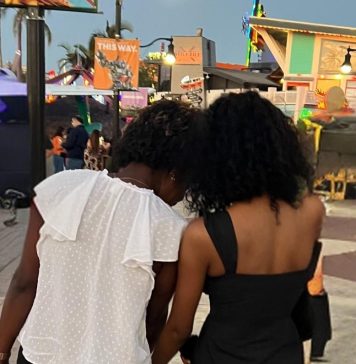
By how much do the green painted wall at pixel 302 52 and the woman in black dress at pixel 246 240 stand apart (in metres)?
15.5

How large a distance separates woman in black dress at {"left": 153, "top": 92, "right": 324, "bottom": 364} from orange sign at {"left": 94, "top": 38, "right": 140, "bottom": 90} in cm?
1136

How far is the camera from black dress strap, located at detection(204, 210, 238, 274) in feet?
5.16

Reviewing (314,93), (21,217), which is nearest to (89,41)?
(314,93)

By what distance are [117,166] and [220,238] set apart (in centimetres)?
43

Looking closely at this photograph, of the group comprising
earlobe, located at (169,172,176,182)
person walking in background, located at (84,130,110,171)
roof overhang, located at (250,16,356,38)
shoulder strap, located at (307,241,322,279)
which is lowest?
person walking in background, located at (84,130,110,171)

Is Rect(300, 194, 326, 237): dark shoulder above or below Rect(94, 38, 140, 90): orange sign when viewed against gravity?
below

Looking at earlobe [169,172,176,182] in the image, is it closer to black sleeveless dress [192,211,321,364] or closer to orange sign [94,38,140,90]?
black sleeveless dress [192,211,321,364]

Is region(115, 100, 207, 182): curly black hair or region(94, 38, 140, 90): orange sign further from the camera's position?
region(94, 38, 140, 90): orange sign

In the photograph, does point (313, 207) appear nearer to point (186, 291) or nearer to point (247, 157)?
point (247, 157)

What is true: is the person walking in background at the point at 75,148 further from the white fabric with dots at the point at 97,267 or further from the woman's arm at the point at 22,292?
the white fabric with dots at the point at 97,267

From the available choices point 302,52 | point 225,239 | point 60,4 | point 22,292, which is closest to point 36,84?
point 60,4

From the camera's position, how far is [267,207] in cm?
164

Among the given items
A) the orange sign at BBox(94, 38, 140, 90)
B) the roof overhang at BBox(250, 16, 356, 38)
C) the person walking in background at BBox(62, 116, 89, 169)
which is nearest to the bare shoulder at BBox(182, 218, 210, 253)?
the person walking in background at BBox(62, 116, 89, 169)

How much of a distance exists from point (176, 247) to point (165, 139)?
33cm
